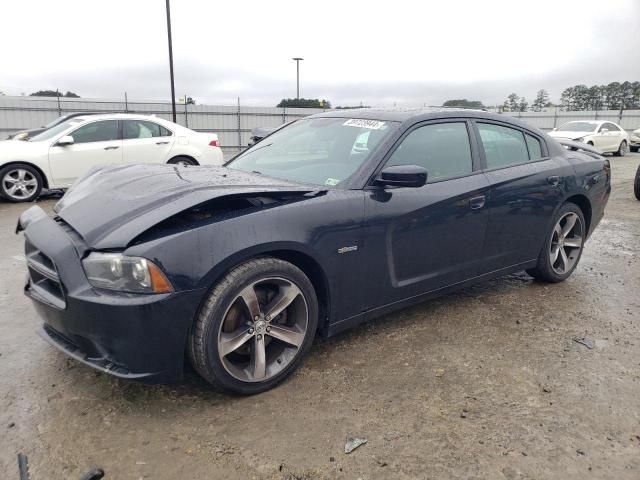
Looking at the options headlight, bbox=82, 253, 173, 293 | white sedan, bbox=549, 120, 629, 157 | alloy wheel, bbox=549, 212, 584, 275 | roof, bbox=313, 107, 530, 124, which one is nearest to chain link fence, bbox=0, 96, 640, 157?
white sedan, bbox=549, 120, 629, 157

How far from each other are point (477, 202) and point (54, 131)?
320 inches

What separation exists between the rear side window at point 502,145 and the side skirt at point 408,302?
834mm

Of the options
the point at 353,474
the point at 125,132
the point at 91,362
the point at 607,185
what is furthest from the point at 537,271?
the point at 125,132

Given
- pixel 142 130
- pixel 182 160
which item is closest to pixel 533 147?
pixel 182 160

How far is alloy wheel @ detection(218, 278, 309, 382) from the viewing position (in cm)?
260

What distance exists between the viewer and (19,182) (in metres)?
8.58

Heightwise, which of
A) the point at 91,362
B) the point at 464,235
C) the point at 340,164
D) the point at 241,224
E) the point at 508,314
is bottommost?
the point at 508,314

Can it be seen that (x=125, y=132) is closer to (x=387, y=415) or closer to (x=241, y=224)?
(x=241, y=224)

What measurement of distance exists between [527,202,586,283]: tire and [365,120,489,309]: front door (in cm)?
102

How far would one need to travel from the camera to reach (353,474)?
212cm

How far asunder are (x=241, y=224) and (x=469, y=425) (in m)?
1.49

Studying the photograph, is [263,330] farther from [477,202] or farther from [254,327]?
[477,202]

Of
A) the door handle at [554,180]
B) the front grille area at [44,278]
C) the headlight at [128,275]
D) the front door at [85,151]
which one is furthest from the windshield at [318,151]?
the front door at [85,151]

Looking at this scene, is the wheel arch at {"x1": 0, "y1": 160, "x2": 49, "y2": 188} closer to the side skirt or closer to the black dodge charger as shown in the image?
the black dodge charger
